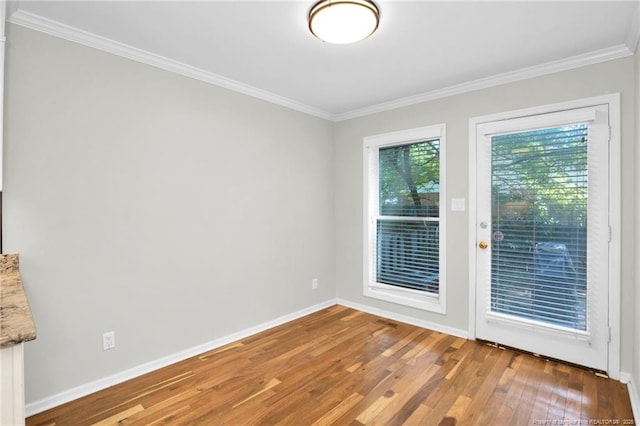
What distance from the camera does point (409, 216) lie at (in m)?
3.72

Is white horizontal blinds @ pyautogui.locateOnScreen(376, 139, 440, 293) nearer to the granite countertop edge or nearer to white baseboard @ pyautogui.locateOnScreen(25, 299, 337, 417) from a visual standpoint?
white baseboard @ pyautogui.locateOnScreen(25, 299, 337, 417)

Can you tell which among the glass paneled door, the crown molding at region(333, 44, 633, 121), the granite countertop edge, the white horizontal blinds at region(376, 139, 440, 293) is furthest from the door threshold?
the granite countertop edge

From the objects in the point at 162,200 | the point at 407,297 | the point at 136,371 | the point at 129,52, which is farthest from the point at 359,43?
the point at 136,371

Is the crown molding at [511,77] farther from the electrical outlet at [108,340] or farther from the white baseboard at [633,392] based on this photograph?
the electrical outlet at [108,340]

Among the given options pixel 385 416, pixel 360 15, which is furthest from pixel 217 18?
pixel 385 416

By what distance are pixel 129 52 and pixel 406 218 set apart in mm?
3040

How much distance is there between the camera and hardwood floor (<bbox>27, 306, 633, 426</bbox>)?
2016mm

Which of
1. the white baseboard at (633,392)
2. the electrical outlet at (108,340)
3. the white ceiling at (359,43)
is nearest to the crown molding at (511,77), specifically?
the white ceiling at (359,43)

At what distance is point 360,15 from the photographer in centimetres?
189

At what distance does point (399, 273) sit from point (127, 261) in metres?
2.78

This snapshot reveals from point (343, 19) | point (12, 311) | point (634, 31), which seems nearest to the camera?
point (12, 311)

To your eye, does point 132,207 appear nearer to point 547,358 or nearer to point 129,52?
point 129,52

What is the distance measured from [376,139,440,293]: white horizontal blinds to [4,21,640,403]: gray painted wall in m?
0.24

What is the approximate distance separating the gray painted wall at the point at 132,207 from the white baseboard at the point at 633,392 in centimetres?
290
